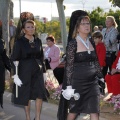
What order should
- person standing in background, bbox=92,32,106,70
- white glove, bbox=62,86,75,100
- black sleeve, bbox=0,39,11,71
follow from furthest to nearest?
person standing in background, bbox=92,32,106,70
black sleeve, bbox=0,39,11,71
white glove, bbox=62,86,75,100

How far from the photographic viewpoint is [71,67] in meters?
5.10

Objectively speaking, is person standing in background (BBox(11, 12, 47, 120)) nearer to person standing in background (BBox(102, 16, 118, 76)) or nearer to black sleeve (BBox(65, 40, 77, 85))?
black sleeve (BBox(65, 40, 77, 85))

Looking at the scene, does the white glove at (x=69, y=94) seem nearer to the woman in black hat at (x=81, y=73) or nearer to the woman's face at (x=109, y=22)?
the woman in black hat at (x=81, y=73)

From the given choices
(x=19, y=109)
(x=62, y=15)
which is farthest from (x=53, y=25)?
(x=19, y=109)

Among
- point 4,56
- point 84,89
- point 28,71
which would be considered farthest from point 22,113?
point 84,89

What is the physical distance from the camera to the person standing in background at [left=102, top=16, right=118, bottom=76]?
8828mm

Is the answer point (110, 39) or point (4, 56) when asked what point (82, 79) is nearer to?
point (4, 56)

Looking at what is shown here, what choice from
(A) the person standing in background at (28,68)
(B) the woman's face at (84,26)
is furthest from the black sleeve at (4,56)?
(B) the woman's face at (84,26)

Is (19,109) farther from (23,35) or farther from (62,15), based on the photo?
(62,15)

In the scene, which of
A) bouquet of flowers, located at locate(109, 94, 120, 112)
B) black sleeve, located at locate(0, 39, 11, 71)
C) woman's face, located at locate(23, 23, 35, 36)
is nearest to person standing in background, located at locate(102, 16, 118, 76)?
bouquet of flowers, located at locate(109, 94, 120, 112)

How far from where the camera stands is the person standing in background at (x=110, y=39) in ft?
29.0

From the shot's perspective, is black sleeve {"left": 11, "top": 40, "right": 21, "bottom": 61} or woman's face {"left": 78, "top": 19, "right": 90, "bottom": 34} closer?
woman's face {"left": 78, "top": 19, "right": 90, "bottom": 34}

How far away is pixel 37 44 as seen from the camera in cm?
632

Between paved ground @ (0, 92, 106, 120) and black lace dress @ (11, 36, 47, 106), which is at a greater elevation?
black lace dress @ (11, 36, 47, 106)
